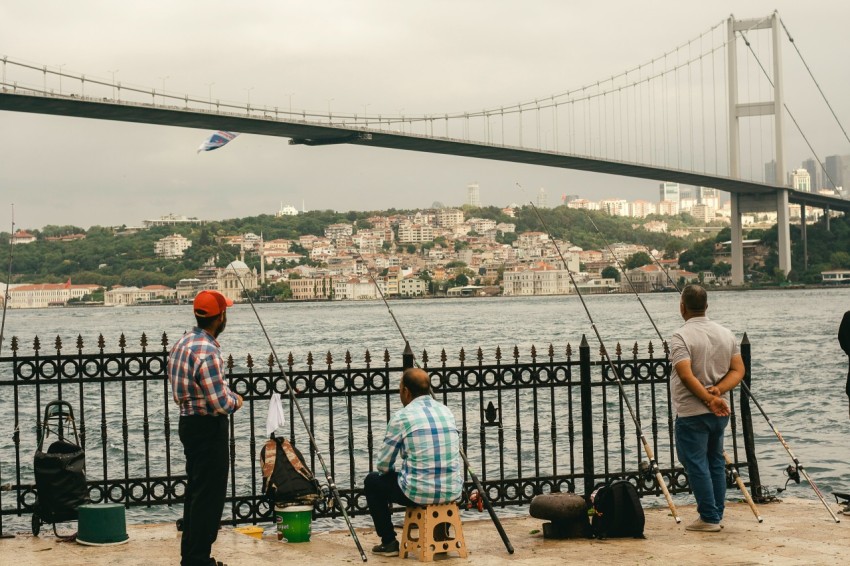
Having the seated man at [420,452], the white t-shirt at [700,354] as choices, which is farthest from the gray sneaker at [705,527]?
the seated man at [420,452]

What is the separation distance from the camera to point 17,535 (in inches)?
A: 258

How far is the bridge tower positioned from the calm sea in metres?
3.56

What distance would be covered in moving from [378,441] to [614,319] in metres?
50.2

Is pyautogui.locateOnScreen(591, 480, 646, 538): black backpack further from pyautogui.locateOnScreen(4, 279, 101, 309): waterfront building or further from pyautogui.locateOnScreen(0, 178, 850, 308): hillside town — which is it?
pyautogui.locateOnScreen(0, 178, 850, 308): hillside town

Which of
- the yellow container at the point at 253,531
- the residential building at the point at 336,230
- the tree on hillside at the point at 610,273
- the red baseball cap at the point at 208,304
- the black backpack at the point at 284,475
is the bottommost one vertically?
the yellow container at the point at 253,531

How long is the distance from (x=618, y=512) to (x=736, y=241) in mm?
68594

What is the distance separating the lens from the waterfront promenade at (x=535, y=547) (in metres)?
5.75

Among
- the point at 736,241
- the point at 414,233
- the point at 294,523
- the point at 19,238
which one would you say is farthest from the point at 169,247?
the point at 414,233

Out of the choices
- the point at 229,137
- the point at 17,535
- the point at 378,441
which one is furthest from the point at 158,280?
the point at 17,535

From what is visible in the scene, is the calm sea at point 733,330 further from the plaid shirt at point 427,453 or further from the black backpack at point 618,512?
the plaid shirt at point 427,453

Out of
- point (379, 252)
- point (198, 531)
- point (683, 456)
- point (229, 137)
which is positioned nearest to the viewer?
point (198, 531)

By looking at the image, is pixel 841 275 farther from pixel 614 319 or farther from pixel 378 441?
pixel 378 441

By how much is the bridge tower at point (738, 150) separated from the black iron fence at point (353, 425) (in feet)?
120

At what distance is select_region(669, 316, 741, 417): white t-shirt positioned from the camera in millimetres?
6203
